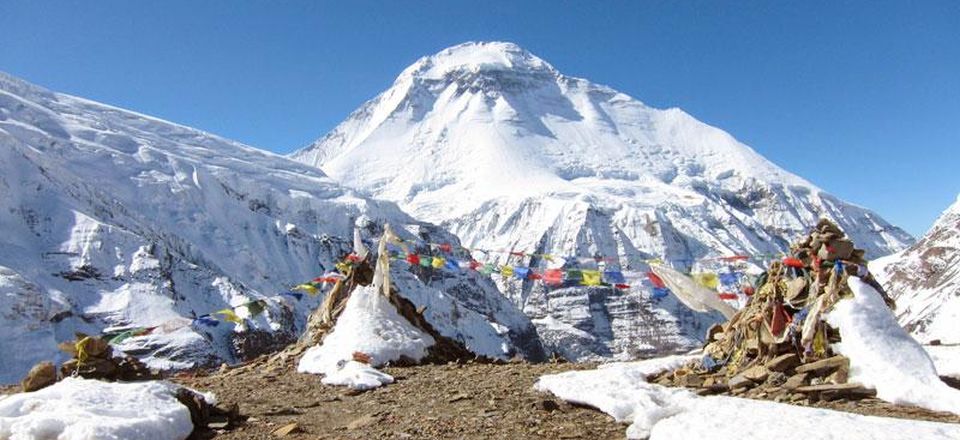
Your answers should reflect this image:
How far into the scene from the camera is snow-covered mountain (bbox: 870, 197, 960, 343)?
125 meters

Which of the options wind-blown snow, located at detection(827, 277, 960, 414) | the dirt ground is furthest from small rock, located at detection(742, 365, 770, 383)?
the dirt ground

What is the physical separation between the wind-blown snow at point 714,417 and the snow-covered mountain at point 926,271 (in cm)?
11884

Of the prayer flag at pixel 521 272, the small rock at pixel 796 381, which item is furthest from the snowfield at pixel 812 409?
the prayer flag at pixel 521 272

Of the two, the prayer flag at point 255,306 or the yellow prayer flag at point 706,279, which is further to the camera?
the prayer flag at point 255,306

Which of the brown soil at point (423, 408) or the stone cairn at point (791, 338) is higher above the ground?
the stone cairn at point (791, 338)

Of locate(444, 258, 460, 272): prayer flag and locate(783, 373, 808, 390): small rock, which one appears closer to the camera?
locate(783, 373, 808, 390): small rock

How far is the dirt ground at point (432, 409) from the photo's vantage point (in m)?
9.37

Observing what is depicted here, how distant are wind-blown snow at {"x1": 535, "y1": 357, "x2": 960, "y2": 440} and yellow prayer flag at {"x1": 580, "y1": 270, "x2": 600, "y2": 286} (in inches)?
425

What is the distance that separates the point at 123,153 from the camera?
593 ft

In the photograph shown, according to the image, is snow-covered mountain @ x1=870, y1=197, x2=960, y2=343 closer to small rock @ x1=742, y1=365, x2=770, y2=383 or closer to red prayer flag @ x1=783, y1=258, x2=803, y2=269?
red prayer flag @ x1=783, y1=258, x2=803, y2=269

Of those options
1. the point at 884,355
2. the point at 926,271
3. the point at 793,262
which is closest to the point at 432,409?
the point at 884,355

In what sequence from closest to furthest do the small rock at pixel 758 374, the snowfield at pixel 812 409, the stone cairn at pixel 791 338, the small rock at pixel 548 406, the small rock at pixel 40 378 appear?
the snowfield at pixel 812 409
the small rock at pixel 548 406
the stone cairn at pixel 791 338
the small rock at pixel 758 374
the small rock at pixel 40 378

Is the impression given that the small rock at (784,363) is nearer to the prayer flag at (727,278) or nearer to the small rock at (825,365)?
the small rock at (825,365)

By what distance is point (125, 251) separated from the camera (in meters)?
127
